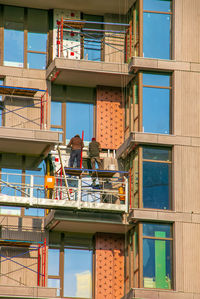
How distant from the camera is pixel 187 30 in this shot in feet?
150

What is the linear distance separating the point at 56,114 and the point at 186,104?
6.30m

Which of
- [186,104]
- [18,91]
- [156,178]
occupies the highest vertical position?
[18,91]

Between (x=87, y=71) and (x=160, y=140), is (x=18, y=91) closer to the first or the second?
(x=87, y=71)

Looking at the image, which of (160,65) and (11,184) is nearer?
(160,65)

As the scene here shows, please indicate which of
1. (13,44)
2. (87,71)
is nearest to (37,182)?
(87,71)

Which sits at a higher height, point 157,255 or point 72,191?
point 72,191

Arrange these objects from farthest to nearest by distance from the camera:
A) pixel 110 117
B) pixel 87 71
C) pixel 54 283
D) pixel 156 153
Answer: pixel 110 117
pixel 87 71
pixel 54 283
pixel 156 153

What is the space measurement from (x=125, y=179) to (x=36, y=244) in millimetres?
4793

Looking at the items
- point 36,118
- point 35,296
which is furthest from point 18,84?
point 35,296

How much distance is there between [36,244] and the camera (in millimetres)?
45125

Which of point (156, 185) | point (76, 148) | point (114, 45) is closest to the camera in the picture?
point (156, 185)

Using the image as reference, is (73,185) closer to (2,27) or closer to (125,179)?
(125,179)

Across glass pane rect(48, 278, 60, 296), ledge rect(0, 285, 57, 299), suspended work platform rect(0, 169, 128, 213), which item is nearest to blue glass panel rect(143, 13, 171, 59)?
suspended work platform rect(0, 169, 128, 213)

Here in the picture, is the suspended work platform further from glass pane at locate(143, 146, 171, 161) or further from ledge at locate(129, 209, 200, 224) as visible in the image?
glass pane at locate(143, 146, 171, 161)
